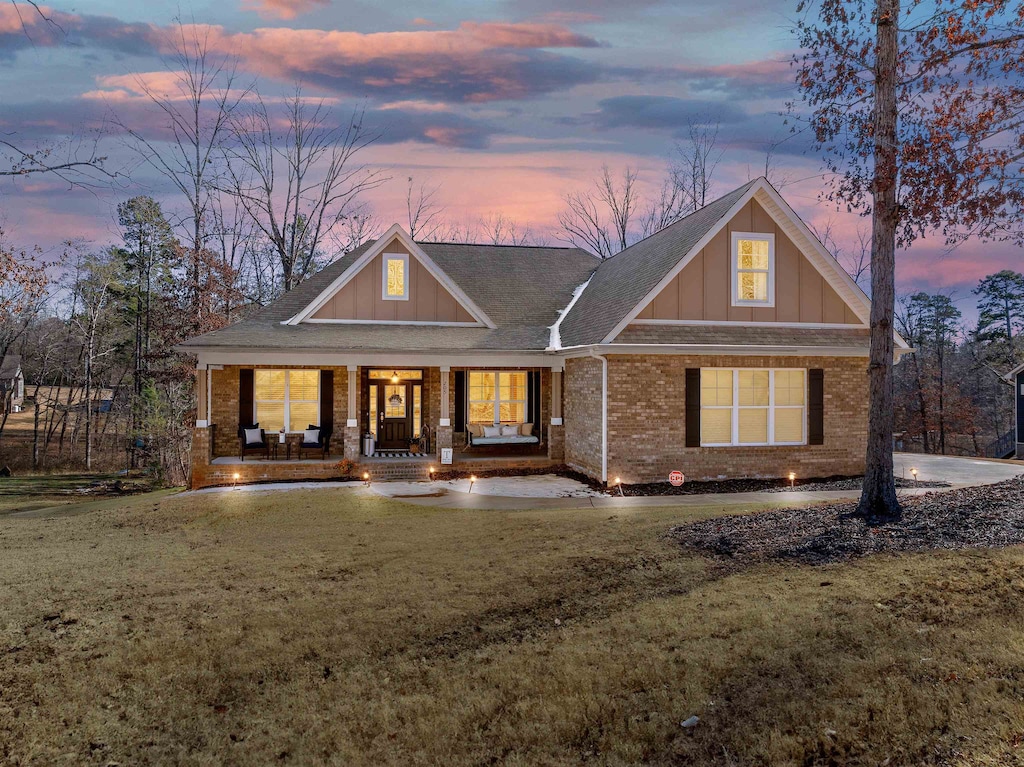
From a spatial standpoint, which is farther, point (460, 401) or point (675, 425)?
point (460, 401)

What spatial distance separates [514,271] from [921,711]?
17.1m

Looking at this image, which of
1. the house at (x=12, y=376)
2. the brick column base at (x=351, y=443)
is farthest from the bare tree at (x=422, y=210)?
the house at (x=12, y=376)

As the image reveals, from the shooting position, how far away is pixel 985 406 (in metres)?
43.7

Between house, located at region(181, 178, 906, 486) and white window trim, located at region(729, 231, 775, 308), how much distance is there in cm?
4

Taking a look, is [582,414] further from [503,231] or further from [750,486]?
[503,231]

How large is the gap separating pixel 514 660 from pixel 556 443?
11.2 m

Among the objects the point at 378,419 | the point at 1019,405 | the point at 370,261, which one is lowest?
the point at 378,419

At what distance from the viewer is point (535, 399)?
1689cm

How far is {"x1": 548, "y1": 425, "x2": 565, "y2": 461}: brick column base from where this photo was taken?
622 inches

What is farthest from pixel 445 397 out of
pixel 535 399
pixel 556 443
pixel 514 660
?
pixel 514 660

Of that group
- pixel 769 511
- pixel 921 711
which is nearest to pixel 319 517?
pixel 769 511

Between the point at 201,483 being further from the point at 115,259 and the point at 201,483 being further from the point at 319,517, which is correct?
the point at 115,259

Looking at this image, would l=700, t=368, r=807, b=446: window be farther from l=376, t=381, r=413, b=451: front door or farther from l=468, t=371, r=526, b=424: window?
l=376, t=381, r=413, b=451: front door

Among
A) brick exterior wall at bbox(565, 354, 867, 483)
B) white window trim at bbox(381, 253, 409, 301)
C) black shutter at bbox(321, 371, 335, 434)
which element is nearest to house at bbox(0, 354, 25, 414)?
black shutter at bbox(321, 371, 335, 434)
